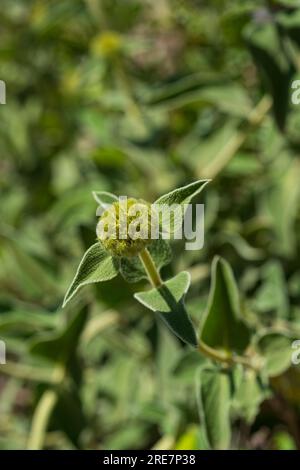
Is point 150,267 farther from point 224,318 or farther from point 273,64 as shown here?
point 273,64

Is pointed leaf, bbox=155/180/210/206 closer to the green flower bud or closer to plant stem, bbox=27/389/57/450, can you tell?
the green flower bud

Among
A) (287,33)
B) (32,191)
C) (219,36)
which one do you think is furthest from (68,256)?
(287,33)

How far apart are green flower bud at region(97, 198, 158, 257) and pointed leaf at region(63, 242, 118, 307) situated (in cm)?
2

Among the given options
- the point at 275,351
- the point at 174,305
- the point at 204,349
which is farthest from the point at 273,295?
the point at 174,305

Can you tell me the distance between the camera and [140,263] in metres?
0.75


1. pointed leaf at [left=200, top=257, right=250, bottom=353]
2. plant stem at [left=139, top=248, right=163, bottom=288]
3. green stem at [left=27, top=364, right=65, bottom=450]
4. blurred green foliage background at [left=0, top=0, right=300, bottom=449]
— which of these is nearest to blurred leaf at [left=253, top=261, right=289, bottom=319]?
blurred green foliage background at [left=0, top=0, right=300, bottom=449]

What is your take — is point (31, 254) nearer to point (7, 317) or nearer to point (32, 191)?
point (7, 317)

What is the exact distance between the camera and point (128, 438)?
1.27 m

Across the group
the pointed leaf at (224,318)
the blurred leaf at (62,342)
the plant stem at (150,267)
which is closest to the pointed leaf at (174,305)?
the plant stem at (150,267)

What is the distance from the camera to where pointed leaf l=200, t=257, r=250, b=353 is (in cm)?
90

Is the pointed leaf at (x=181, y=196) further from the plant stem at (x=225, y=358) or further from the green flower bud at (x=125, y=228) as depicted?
the plant stem at (x=225, y=358)

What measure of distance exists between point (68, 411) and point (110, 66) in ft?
2.76

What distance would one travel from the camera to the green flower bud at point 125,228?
0.64 m

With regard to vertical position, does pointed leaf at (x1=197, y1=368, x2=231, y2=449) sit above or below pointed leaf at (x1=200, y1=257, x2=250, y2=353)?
below
